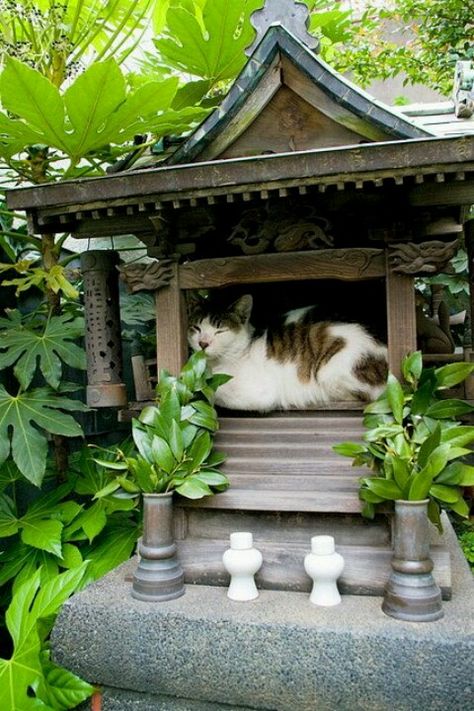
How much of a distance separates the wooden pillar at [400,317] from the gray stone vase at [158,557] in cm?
88

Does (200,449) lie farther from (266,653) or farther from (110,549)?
(110,549)

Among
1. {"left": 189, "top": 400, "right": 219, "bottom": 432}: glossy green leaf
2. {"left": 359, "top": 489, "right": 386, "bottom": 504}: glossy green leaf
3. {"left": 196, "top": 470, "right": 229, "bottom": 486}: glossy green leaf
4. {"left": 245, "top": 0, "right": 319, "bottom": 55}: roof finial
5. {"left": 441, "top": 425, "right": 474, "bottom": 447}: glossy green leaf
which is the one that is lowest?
{"left": 359, "top": 489, "right": 386, "bottom": 504}: glossy green leaf

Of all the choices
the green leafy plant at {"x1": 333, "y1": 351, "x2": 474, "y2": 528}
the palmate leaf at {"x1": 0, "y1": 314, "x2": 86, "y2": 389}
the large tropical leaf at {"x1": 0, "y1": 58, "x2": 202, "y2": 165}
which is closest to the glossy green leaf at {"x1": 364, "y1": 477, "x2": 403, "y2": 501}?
Answer: the green leafy plant at {"x1": 333, "y1": 351, "x2": 474, "y2": 528}

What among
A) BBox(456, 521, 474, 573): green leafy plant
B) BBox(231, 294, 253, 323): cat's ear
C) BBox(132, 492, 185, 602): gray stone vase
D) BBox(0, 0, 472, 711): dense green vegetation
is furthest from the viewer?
BBox(456, 521, 474, 573): green leafy plant

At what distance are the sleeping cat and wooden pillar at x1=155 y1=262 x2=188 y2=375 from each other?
18 centimetres

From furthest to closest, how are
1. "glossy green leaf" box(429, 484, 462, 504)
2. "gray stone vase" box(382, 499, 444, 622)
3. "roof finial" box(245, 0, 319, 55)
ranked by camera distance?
"roof finial" box(245, 0, 319, 55) < "glossy green leaf" box(429, 484, 462, 504) < "gray stone vase" box(382, 499, 444, 622)

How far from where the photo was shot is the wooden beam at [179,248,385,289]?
6.68 ft

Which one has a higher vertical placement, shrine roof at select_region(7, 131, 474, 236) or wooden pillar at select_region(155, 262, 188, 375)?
shrine roof at select_region(7, 131, 474, 236)

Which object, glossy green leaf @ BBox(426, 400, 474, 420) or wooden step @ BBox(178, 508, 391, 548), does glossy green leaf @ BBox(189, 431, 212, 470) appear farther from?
glossy green leaf @ BBox(426, 400, 474, 420)

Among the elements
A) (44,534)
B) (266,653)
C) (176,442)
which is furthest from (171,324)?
(266,653)

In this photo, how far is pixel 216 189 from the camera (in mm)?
1865

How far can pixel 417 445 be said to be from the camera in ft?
5.86

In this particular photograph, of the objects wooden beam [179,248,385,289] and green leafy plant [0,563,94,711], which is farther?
wooden beam [179,248,385,289]

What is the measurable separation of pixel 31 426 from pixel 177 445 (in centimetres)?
77
